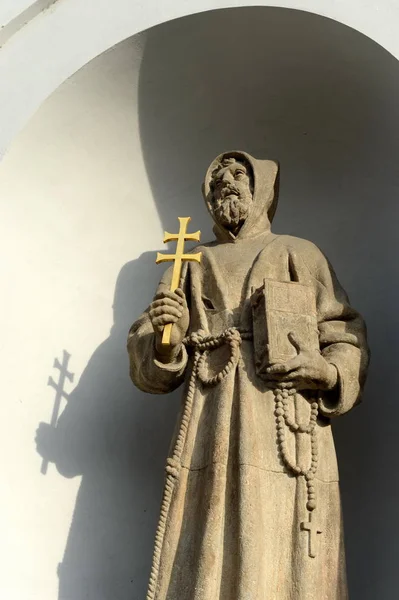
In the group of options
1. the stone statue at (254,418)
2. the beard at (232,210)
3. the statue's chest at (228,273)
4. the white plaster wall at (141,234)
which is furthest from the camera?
the white plaster wall at (141,234)

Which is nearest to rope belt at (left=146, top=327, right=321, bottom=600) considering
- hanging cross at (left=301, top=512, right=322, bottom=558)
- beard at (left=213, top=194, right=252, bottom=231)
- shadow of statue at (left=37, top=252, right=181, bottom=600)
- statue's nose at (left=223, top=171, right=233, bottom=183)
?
hanging cross at (left=301, top=512, right=322, bottom=558)

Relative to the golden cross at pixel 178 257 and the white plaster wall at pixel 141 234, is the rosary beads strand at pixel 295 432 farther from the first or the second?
the white plaster wall at pixel 141 234

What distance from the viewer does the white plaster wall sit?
15.3 feet

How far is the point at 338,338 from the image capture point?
13.6ft

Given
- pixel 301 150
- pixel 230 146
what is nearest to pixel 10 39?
pixel 230 146

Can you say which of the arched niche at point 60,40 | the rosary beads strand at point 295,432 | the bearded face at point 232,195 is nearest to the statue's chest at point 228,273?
the bearded face at point 232,195

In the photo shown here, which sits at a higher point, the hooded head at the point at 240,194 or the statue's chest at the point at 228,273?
the hooded head at the point at 240,194

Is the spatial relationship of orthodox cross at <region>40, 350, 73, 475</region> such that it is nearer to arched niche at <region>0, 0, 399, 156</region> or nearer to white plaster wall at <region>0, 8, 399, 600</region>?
white plaster wall at <region>0, 8, 399, 600</region>

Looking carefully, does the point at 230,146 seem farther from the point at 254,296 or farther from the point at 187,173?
the point at 254,296

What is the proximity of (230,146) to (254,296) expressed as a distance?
1576 mm

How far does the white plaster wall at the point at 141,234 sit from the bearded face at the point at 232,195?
0.78 meters

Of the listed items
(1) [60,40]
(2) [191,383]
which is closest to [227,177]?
(2) [191,383]

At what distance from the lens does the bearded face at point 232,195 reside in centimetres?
452

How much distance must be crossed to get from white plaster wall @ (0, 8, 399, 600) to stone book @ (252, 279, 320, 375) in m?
0.87
